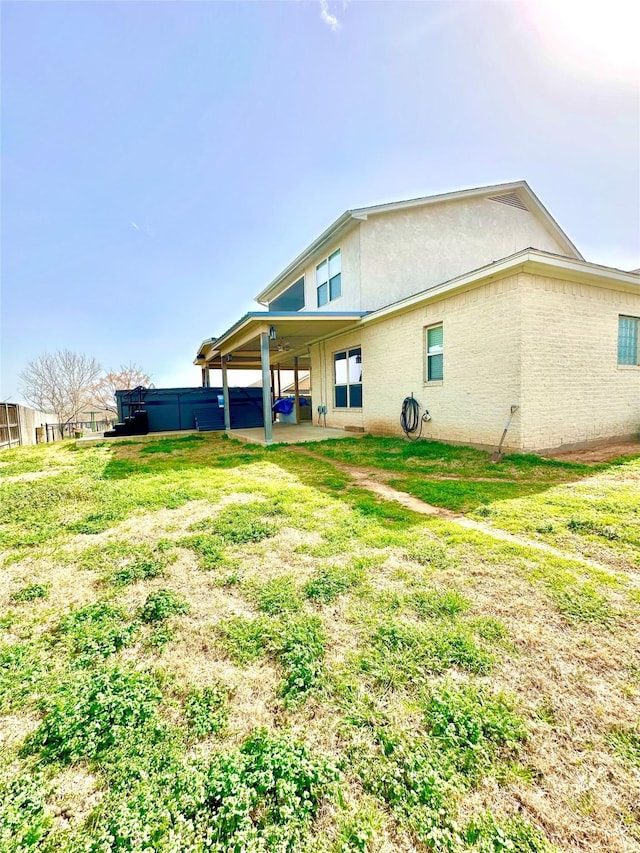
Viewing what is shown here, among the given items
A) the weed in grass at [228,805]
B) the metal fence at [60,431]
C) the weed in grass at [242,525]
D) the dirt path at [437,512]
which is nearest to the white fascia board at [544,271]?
the dirt path at [437,512]

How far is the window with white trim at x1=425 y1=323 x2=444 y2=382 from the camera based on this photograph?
315 inches

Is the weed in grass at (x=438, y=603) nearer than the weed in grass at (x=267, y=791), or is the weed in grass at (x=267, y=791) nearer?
the weed in grass at (x=267, y=791)

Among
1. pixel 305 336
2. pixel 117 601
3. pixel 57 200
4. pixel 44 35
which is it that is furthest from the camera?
pixel 57 200

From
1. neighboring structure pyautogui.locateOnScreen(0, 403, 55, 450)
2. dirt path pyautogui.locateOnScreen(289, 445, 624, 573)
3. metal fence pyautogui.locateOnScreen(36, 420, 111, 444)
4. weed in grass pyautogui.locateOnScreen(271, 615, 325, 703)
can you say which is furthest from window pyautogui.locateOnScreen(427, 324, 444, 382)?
metal fence pyautogui.locateOnScreen(36, 420, 111, 444)

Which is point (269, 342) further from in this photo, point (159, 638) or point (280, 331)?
point (159, 638)

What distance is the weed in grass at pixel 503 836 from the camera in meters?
1.04

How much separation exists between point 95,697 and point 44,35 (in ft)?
44.6

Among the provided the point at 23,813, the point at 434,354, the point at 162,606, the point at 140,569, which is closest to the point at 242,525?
the point at 140,569

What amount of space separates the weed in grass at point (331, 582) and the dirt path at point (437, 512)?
1.42 meters

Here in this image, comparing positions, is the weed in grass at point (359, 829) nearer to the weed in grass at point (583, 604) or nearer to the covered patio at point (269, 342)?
the weed in grass at point (583, 604)

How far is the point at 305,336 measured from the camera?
12789 millimetres

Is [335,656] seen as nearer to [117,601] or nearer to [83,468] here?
[117,601]

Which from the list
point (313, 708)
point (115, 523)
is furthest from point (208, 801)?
point (115, 523)

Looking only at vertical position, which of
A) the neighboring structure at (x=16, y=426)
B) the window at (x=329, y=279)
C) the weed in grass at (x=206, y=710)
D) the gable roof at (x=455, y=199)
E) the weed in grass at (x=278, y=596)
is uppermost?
the gable roof at (x=455, y=199)
